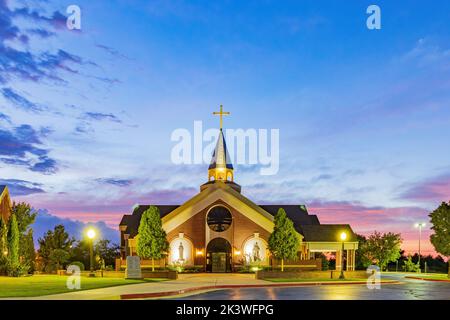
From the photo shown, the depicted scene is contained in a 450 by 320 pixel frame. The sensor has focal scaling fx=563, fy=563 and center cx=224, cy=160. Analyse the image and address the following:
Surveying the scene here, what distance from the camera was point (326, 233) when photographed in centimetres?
5653

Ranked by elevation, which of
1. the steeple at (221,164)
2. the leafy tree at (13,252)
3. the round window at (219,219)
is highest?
the steeple at (221,164)

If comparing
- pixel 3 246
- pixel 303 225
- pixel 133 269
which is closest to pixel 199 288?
pixel 133 269

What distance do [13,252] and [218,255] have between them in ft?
66.3

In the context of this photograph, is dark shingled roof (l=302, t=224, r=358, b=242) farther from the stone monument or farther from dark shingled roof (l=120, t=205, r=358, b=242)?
the stone monument

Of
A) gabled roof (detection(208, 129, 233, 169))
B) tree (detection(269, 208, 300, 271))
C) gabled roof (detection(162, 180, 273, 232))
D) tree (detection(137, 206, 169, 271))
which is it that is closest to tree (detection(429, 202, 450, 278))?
tree (detection(269, 208, 300, 271))

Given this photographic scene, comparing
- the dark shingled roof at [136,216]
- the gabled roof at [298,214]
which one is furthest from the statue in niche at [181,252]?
the gabled roof at [298,214]

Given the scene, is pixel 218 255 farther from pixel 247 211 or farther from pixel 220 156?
pixel 220 156

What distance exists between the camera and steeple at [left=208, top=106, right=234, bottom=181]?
6425 centimetres

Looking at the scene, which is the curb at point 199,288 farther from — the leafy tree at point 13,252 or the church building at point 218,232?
the church building at point 218,232

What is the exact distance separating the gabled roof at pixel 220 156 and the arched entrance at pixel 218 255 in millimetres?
12964

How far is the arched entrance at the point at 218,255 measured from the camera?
5312cm

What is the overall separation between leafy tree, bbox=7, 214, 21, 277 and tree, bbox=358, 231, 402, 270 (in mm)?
43652

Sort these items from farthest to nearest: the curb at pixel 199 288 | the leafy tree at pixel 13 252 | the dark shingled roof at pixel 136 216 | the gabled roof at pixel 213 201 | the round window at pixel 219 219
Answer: the dark shingled roof at pixel 136 216
the round window at pixel 219 219
the gabled roof at pixel 213 201
the leafy tree at pixel 13 252
the curb at pixel 199 288

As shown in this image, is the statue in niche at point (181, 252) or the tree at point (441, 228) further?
the statue in niche at point (181, 252)
